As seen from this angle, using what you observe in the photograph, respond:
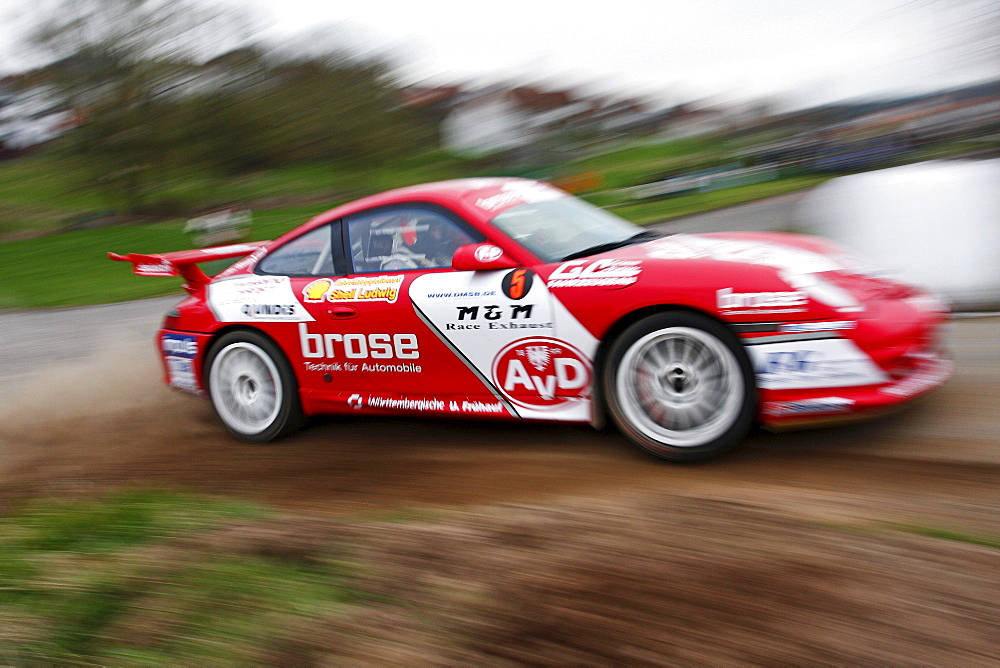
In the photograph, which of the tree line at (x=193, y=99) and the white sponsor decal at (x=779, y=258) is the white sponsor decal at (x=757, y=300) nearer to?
the white sponsor decal at (x=779, y=258)

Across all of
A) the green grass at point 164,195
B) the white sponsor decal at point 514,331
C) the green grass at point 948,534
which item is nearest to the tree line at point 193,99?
the green grass at point 164,195

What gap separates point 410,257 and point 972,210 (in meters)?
4.96

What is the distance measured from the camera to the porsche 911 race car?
12.1ft

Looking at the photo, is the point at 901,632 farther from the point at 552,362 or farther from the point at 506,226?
the point at 506,226

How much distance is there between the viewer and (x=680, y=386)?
3885 mm

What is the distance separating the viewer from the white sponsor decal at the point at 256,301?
16.7ft

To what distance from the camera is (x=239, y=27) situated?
31.2 meters

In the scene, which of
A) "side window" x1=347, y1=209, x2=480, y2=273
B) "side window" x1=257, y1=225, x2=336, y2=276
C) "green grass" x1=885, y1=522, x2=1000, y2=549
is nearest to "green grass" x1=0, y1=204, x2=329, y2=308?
"side window" x1=257, y1=225, x2=336, y2=276

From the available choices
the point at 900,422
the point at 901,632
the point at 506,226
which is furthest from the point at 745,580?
the point at 506,226

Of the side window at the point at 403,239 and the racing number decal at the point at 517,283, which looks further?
the side window at the point at 403,239

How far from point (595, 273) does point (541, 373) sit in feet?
1.87

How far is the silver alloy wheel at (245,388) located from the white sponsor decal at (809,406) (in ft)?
9.73

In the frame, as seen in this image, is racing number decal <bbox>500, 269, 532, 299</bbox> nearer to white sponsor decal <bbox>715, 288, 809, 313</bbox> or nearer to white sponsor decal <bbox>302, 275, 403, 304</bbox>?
white sponsor decal <bbox>302, 275, 403, 304</bbox>

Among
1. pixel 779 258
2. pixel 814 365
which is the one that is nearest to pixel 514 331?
pixel 779 258
